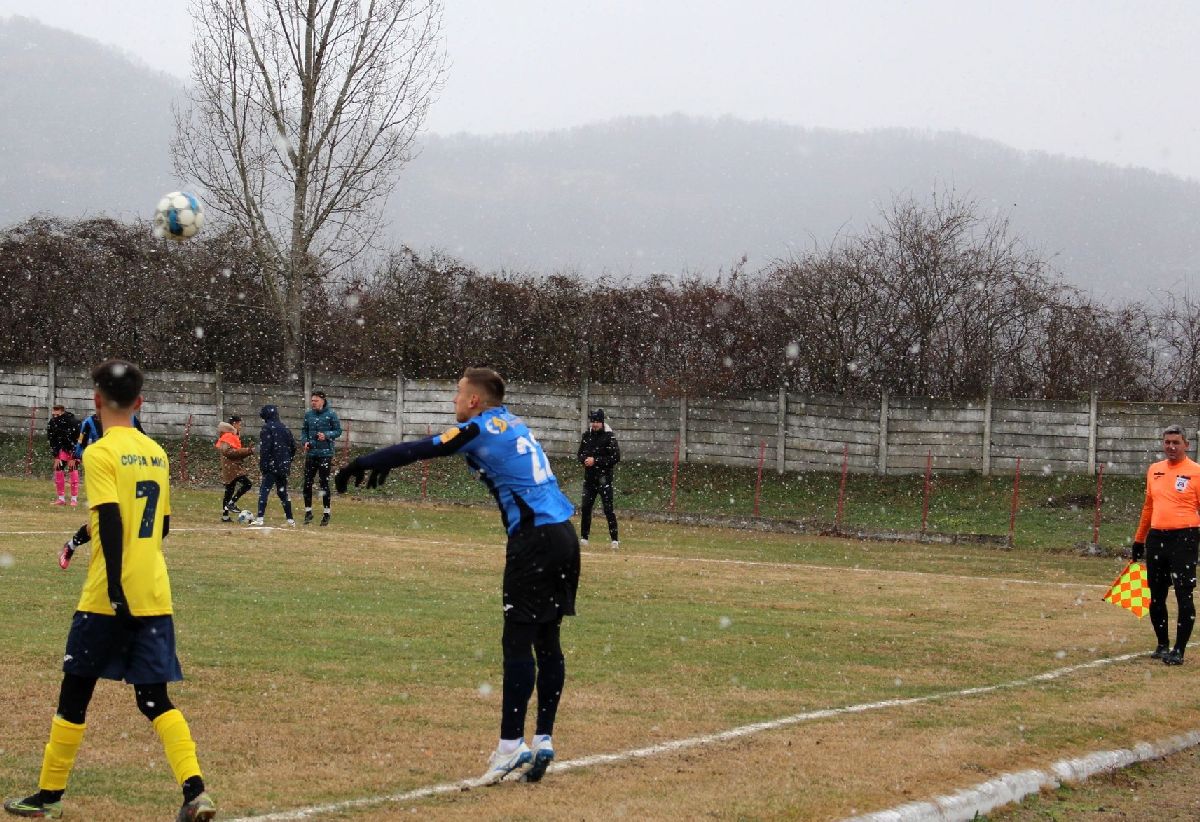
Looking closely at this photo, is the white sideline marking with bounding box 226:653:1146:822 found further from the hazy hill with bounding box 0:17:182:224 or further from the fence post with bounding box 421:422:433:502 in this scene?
the hazy hill with bounding box 0:17:182:224

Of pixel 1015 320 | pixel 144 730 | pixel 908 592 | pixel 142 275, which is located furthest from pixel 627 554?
pixel 142 275

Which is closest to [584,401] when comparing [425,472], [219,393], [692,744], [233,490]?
[425,472]

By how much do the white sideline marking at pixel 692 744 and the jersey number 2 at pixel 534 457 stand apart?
4.93 feet

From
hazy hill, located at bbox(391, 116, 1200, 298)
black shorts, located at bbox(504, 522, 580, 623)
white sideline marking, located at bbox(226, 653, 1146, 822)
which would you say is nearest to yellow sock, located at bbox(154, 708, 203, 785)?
white sideline marking, located at bbox(226, 653, 1146, 822)

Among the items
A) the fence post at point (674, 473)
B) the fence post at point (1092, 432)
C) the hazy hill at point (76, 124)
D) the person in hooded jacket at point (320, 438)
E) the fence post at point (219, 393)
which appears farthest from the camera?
the hazy hill at point (76, 124)

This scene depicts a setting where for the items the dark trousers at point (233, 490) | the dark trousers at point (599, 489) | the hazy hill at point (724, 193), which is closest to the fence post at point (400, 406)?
the dark trousers at point (233, 490)

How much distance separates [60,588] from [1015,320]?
1055 inches

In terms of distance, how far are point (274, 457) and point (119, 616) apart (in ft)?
54.8

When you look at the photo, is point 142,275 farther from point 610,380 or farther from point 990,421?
point 990,421

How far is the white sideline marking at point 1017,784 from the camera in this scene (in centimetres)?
650

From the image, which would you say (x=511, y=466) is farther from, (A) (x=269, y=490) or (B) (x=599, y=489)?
(A) (x=269, y=490)

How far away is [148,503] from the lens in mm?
6234

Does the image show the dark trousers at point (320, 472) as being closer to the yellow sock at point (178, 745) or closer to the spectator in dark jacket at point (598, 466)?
the spectator in dark jacket at point (598, 466)

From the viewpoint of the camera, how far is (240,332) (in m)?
39.0
